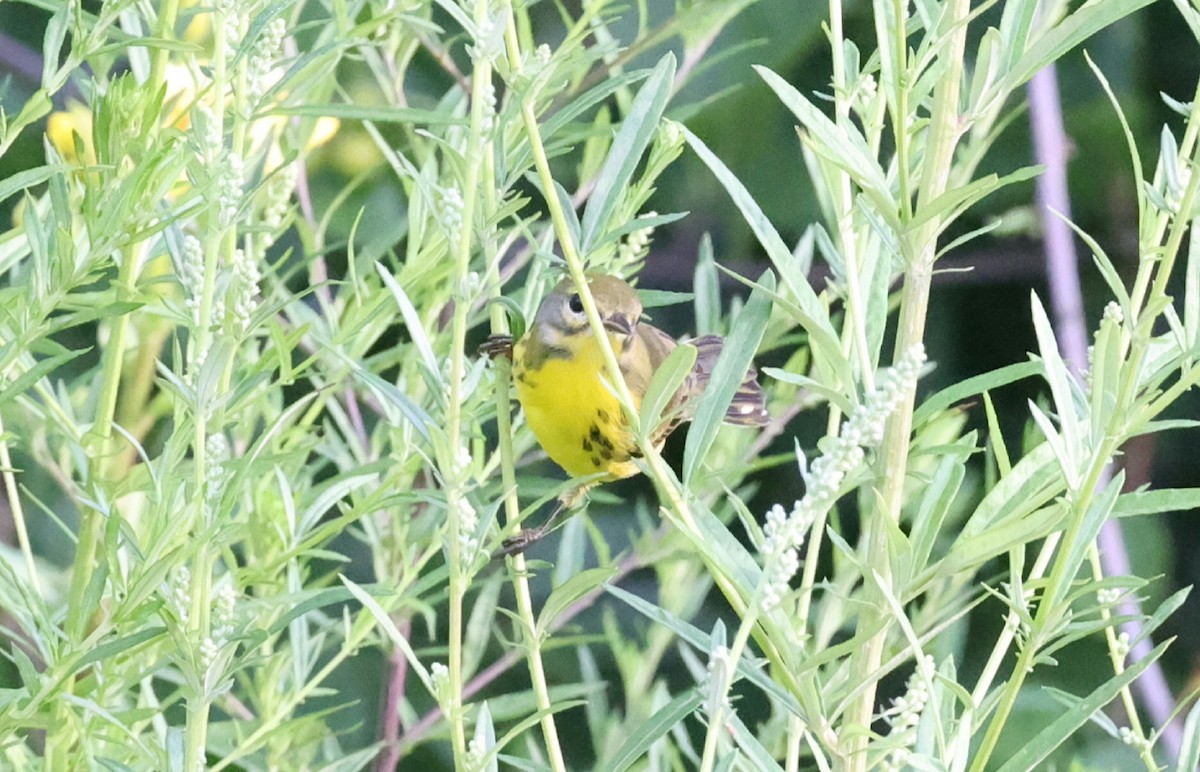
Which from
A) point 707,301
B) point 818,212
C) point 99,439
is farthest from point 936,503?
point 818,212

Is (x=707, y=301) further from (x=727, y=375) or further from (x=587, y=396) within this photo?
(x=727, y=375)

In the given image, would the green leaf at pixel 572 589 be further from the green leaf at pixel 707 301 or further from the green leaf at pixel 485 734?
the green leaf at pixel 707 301

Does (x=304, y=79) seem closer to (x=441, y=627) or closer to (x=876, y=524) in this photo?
(x=876, y=524)

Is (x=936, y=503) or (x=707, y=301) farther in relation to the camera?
(x=707, y=301)

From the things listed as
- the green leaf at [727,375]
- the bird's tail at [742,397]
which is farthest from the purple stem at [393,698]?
the green leaf at [727,375]

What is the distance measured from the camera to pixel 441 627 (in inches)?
54.1

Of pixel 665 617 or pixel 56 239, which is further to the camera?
pixel 56 239

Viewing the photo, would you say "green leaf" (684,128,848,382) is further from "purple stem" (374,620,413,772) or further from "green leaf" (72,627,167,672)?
"purple stem" (374,620,413,772)

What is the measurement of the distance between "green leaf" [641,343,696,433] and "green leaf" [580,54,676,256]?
2.2 inches

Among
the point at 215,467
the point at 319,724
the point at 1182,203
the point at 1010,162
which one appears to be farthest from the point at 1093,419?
the point at 1010,162

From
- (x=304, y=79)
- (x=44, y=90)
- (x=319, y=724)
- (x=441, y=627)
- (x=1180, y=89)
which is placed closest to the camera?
(x=44, y=90)

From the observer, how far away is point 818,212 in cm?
171

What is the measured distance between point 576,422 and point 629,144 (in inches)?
18.4

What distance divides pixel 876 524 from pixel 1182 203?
13cm
